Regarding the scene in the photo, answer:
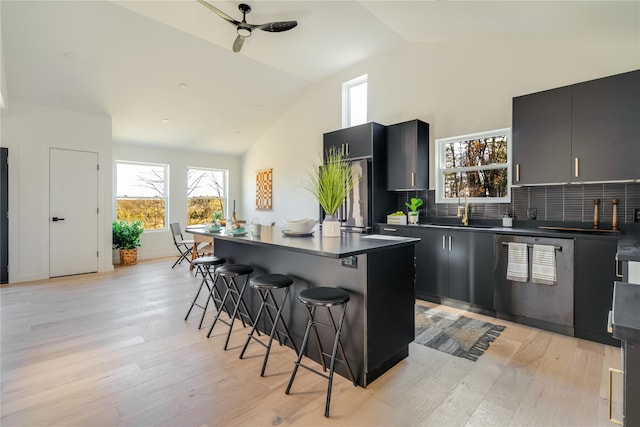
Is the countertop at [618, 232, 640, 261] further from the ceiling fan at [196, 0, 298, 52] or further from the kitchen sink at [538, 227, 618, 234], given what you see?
the ceiling fan at [196, 0, 298, 52]

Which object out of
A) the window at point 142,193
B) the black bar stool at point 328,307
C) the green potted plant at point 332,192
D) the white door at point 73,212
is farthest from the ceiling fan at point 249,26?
the window at point 142,193

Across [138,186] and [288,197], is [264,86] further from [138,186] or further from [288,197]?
[138,186]

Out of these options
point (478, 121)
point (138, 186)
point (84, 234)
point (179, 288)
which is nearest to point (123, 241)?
point (84, 234)

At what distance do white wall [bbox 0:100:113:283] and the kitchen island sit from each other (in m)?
4.41

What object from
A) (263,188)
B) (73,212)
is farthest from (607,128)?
(73,212)

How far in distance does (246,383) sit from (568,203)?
3.58 m

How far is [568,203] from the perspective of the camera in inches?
129

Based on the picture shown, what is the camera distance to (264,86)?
5637 mm

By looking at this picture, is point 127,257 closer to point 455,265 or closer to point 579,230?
point 455,265

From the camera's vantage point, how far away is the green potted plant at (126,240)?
236 inches

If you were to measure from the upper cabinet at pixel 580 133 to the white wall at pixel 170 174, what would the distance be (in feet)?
21.6

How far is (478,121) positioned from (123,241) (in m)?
6.43

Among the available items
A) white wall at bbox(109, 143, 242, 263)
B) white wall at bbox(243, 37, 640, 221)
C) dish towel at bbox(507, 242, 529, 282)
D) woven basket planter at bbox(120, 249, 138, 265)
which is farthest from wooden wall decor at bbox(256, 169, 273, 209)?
dish towel at bbox(507, 242, 529, 282)

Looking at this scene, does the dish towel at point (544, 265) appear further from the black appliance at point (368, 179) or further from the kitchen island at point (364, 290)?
the black appliance at point (368, 179)
